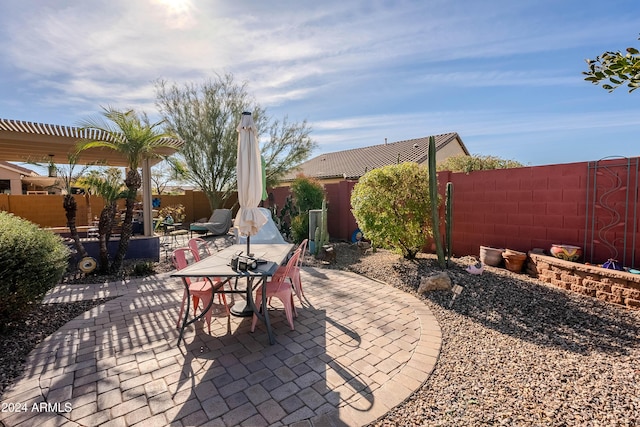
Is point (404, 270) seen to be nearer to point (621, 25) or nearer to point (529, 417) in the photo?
point (529, 417)

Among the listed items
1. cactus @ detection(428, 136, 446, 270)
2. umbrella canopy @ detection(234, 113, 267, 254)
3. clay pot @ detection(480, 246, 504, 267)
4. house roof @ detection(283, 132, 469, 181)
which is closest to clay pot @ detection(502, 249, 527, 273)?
clay pot @ detection(480, 246, 504, 267)

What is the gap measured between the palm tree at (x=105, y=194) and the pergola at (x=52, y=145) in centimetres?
131

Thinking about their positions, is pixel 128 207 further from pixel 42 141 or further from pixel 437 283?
pixel 437 283

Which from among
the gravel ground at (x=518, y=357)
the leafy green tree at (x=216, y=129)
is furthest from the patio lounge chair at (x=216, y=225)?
the gravel ground at (x=518, y=357)

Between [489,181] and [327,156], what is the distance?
61.9 feet

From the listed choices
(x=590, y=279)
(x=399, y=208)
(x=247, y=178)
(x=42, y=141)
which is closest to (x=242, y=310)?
(x=247, y=178)

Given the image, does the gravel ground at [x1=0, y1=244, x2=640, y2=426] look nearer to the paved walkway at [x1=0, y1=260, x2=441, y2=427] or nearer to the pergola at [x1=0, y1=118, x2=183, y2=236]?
the paved walkway at [x1=0, y1=260, x2=441, y2=427]

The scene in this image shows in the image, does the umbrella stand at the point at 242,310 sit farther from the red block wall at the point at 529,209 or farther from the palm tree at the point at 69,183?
the red block wall at the point at 529,209

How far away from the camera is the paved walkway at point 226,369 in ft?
6.89

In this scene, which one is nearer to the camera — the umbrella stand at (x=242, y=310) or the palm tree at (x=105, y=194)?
the umbrella stand at (x=242, y=310)

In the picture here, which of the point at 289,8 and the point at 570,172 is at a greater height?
the point at 289,8

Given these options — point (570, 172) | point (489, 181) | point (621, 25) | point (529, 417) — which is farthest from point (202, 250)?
point (621, 25)

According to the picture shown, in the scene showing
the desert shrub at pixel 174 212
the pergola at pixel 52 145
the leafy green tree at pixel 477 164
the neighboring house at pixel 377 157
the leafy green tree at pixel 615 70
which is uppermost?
the neighboring house at pixel 377 157

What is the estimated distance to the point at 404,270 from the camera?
559 centimetres
